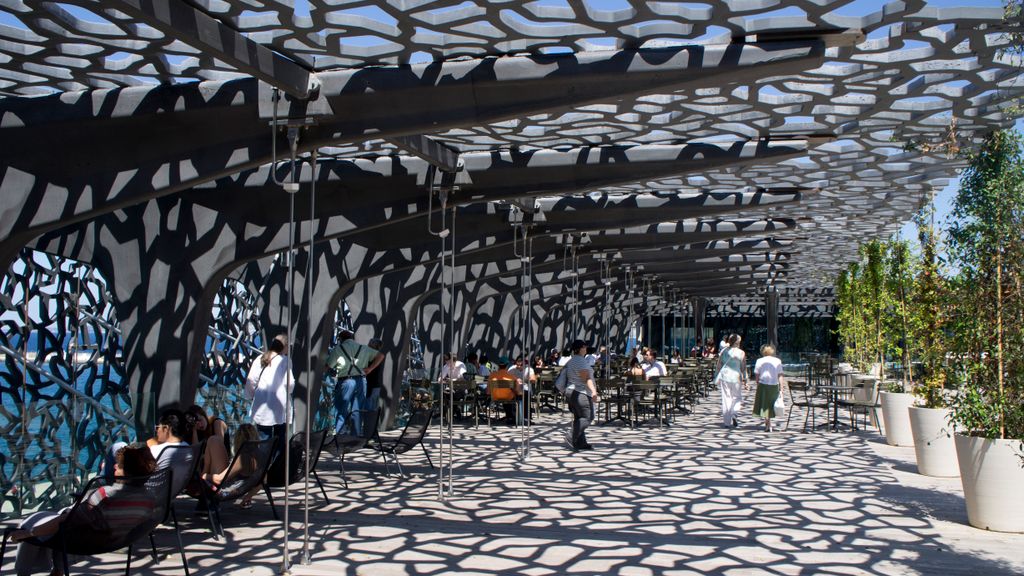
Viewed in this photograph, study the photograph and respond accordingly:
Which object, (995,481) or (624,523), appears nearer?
(995,481)

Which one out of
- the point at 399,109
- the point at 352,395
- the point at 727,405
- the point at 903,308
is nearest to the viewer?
the point at 399,109

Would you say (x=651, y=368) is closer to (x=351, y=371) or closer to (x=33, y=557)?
(x=351, y=371)

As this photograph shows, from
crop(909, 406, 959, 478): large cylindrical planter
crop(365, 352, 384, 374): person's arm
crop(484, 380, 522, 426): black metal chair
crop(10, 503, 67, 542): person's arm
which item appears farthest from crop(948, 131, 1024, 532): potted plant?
crop(484, 380, 522, 426): black metal chair

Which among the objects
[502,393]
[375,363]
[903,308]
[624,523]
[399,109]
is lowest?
[624,523]

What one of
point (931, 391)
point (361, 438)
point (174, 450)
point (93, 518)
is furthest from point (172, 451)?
point (931, 391)

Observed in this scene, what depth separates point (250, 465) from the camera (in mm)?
7543

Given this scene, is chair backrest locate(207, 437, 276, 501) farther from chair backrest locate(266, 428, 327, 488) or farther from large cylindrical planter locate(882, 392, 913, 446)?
large cylindrical planter locate(882, 392, 913, 446)

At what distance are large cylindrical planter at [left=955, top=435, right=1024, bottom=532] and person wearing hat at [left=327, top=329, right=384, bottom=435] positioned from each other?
742cm

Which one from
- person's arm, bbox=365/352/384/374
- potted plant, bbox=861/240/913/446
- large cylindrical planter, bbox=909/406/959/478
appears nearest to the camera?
large cylindrical planter, bbox=909/406/959/478

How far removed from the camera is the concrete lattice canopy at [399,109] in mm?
6340

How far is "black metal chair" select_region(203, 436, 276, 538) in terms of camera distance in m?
7.31

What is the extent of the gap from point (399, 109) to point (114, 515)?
11.1ft

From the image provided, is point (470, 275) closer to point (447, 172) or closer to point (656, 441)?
point (656, 441)

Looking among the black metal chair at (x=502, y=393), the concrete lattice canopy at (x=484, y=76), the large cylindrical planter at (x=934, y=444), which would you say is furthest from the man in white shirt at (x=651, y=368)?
the concrete lattice canopy at (x=484, y=76)
